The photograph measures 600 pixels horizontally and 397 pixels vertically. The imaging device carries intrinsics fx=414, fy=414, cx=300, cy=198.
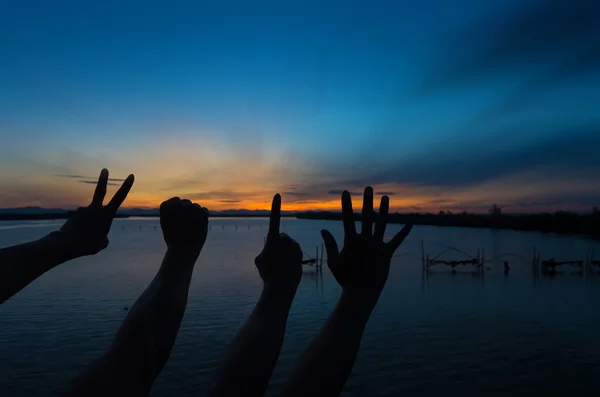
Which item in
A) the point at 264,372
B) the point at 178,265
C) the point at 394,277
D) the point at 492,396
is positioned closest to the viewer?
the point at 264,372

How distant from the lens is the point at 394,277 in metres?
38.8

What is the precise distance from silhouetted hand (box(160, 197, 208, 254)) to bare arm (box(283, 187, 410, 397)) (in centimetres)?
59

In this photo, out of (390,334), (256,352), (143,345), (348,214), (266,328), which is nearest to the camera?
(143,345)

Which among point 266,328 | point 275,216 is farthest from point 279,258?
point 266,328

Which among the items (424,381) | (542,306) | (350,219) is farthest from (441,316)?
(350,219)

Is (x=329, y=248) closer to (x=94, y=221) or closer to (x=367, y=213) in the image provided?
(x=367, y=213)

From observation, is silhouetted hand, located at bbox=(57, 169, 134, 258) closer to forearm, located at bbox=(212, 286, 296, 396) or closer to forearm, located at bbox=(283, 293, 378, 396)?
forearm, located at bbox=(212, 286, 296, 396)

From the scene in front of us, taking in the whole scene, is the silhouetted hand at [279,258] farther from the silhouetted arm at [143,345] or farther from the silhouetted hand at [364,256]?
the silhouetted arm at [143,345]

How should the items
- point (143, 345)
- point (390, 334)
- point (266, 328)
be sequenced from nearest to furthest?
point (143, 345) → point (266, 328) → point (390, 334)

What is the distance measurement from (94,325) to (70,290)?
11138 mm

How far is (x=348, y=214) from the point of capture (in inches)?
71.4

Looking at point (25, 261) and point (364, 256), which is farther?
point (364, 256)

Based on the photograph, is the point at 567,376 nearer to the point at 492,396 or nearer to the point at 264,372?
the point at 492,396

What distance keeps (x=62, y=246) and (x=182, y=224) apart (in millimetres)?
483
